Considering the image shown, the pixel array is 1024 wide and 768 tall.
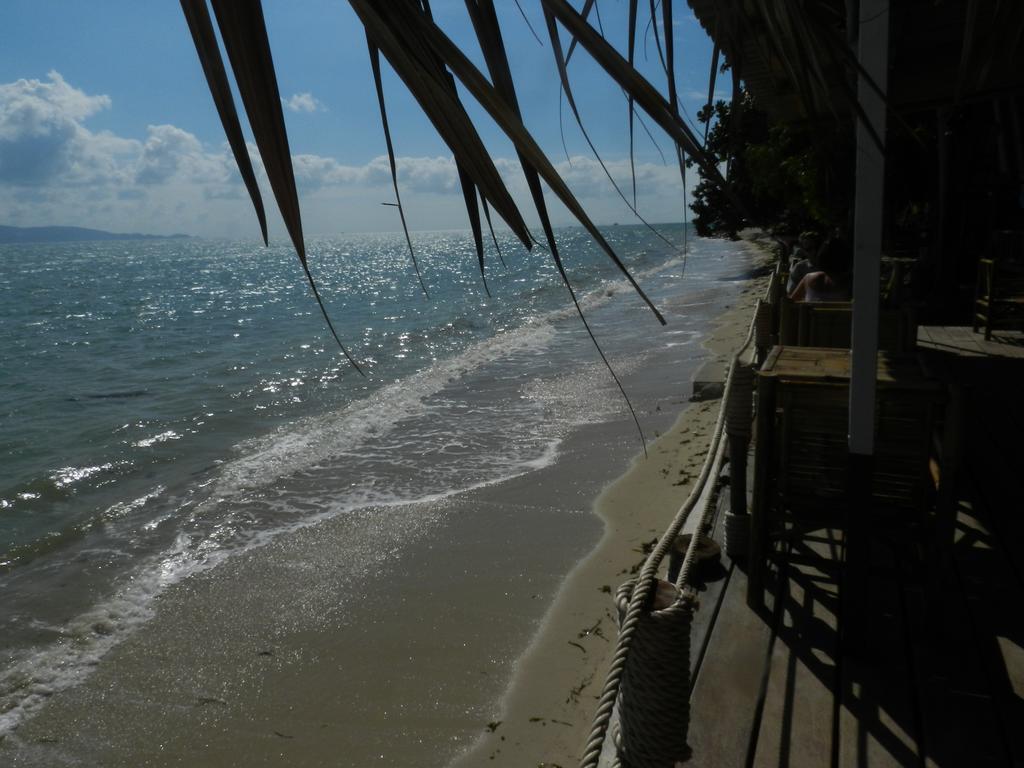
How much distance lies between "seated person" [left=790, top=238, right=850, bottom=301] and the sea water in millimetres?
1925

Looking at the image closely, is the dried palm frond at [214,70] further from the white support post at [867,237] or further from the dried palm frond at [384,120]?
the white support post at [867,237]

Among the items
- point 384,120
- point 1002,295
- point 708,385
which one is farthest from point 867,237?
point 708,385

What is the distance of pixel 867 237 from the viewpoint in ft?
7.74

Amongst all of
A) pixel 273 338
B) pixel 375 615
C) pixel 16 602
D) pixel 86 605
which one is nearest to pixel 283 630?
pixel 375 615

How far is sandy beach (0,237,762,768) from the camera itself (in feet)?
13.5

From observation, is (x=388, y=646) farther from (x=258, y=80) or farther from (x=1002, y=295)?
(x=1002, y=295)

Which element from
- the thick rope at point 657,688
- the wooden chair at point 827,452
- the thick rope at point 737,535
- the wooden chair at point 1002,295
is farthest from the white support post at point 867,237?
the wooden chair at point 1002,295

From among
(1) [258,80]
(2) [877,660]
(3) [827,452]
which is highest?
(1) [258,80]

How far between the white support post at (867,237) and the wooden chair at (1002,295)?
6216mm

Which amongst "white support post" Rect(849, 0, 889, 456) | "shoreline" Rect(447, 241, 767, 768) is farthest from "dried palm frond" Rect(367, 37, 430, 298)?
"shoreline" Rect(447, 241, 767, 768)

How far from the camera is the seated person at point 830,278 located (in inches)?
248

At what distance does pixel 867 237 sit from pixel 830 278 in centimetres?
426

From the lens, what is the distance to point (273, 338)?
904 inches

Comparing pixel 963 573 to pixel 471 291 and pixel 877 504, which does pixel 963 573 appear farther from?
pixel 471 291
